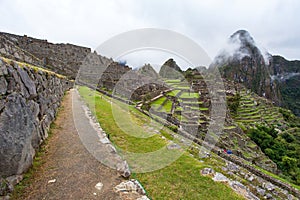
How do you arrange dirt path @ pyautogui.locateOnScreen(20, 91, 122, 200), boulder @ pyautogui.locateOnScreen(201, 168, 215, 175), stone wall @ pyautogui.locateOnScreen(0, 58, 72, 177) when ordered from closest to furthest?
stone wall @ pyautogui.locateOnScreen(0, 58, 72, 177), dirt path @ pyautogui.locateOnScreen(20, 91, 122, 200), boulder @ pyautogui.locateOnScreen(201, 168, 215, 175)

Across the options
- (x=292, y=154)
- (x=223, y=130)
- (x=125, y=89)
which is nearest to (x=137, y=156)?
(x=223, y=130)

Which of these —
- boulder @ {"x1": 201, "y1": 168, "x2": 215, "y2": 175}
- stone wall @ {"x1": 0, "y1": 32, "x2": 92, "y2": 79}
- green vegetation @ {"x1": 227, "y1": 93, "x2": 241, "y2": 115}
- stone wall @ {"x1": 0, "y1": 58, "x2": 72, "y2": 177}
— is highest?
stone wall @ {"x1": 0, "y1": 32, "x2": 92, "y2": 79}

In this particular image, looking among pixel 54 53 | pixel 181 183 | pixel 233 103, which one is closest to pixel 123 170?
pixel 181 183

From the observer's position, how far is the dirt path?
430cm

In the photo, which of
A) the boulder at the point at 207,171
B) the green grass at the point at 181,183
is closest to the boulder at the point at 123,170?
the green grass at the point at 181,183

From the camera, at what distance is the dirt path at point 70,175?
4.30 metres

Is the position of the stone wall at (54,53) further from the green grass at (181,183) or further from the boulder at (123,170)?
the green grass at (181,183)

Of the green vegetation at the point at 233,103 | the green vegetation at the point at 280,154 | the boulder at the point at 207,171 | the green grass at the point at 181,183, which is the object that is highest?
the green vegetation at the point at 233,103

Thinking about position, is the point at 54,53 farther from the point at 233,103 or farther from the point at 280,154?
the point at 280,154

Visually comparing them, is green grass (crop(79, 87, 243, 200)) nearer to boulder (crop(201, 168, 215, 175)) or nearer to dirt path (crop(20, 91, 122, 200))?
boulder (crop(201, 168, 215, 175))

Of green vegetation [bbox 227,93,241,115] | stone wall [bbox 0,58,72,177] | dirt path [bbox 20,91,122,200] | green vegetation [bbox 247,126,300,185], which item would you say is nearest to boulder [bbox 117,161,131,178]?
dirt path [bbox 20,91,122,200]

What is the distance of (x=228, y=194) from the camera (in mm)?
5293

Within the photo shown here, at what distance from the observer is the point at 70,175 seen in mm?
5008

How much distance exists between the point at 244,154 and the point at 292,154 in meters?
16.0
